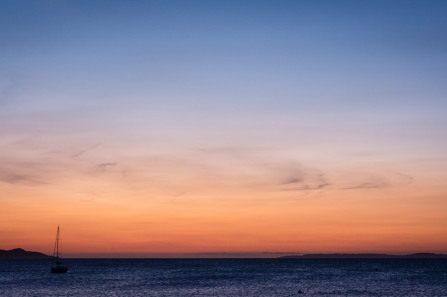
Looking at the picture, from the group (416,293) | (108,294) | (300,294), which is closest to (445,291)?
(416,293)

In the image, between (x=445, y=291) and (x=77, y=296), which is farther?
(x=445, y=291)

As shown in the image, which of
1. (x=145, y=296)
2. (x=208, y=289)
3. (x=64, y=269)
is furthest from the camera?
(x=64, y=269)

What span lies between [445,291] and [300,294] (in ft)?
102

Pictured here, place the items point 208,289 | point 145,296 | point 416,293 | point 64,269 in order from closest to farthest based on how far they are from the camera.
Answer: point 145,296
point 416,293
point 208,289
point 64,269

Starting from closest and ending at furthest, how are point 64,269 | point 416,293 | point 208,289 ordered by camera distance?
1. point 416,293
2. point 208,289
3. point 64,269

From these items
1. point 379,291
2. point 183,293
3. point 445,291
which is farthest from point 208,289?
point 445,291

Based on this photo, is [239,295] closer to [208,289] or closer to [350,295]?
[208,289]

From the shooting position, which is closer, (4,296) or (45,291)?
(4,296)

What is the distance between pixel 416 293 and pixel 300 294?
911 inches

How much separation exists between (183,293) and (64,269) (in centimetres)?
8549

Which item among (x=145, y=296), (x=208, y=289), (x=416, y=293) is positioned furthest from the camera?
(x=208, y=289)

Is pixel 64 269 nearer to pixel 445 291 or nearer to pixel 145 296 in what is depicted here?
pixel 145 296

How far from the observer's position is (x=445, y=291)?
9856cm

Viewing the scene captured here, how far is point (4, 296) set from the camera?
9000 cm
